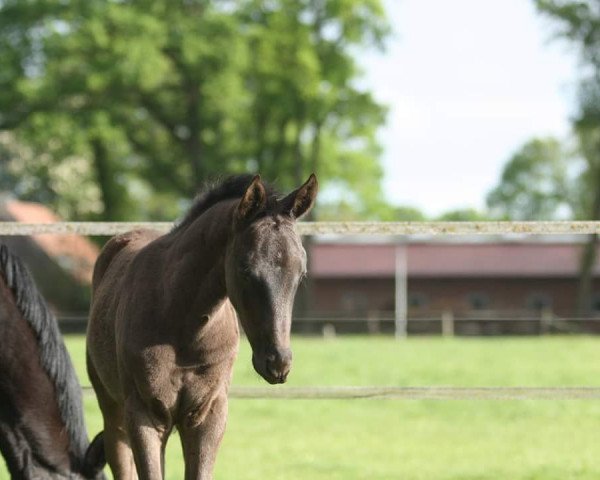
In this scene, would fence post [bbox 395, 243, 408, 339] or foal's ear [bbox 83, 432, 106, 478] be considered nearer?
foal's ear [bbox 83, 432, 106, 478]

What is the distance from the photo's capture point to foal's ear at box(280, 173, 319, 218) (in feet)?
14.2

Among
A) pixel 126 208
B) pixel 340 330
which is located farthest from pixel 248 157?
pixel 340 330

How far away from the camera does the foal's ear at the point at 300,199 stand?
4320 millimetres

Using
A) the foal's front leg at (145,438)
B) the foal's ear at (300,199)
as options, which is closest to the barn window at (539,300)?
the foal's front leg at (145,438)

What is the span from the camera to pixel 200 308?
4.63 m

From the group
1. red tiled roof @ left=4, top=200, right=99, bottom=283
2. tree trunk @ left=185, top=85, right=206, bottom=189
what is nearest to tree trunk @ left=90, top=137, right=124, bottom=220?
red tiled roof @ left=4, top=200, right=99, bottom=283

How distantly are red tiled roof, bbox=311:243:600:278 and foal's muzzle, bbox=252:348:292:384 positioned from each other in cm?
4321

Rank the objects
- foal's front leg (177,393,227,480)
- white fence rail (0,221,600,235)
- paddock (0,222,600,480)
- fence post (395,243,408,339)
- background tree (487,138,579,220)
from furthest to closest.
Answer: background tree (487,138,579,220) < fence post (395,243,408,339) < paddock (0,222,600,480) < white fence rail (0,221,600,235) < foal's front leg (177,393,227,480)

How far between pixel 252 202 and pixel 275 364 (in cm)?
69

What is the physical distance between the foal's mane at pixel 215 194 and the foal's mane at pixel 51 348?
3.25ft

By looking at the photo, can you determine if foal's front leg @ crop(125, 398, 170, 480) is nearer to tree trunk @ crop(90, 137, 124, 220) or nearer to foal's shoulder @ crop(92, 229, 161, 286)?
foal's shoulder @ crop(92, 229, 161, 286)

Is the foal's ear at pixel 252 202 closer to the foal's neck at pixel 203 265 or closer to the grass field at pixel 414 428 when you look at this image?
the foal's neck at pixel 203 265

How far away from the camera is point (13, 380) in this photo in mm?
5336

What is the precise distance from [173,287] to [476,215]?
70054 mm
